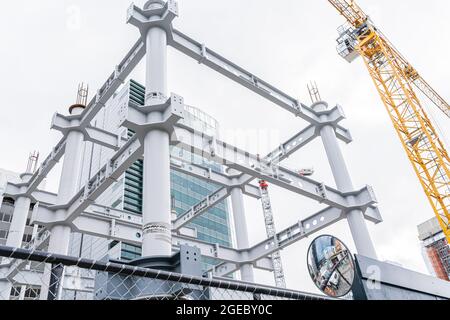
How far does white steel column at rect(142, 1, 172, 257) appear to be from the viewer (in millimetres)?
8211

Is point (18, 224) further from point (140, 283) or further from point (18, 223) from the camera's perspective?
point (140, 283)

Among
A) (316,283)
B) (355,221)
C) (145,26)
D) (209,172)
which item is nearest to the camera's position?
(316,283)

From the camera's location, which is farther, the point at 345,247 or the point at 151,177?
the point at 151,177

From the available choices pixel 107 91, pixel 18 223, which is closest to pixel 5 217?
pixel 18 223

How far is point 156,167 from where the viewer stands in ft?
29.7

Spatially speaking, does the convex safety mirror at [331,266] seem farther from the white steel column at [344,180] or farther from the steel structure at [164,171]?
the white steel column at [344,180]

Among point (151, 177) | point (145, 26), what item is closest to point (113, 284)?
point (151, 177)

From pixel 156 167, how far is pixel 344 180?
9.16 m

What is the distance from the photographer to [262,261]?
17094 millimetres

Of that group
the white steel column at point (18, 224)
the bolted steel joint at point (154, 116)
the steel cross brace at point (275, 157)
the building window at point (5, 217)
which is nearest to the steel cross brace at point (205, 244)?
the steel cross brace at point (275, 157)

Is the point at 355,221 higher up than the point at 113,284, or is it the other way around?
the point at 355,221
